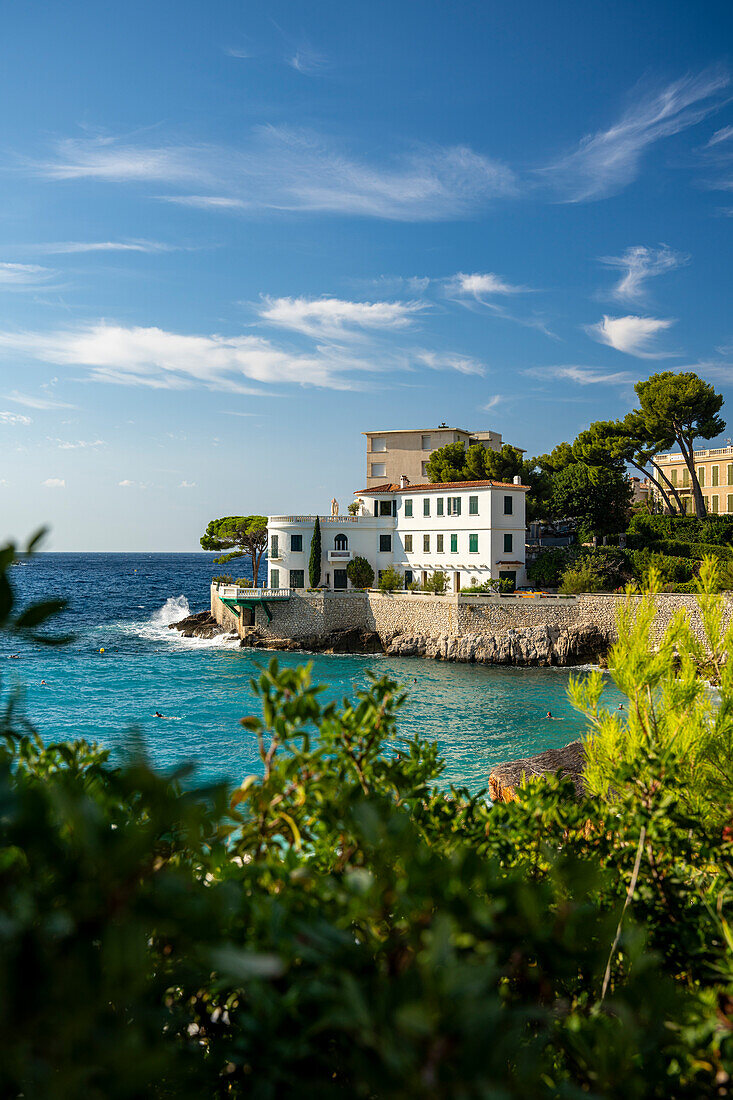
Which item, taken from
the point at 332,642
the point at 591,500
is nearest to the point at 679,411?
the point at 591,500

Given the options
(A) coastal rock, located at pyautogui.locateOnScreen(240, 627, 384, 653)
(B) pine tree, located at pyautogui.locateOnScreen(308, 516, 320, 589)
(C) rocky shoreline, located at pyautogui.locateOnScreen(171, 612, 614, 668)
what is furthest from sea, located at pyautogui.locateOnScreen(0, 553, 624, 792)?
(B) pine tree, located at pyautogui.locateOnScreen(308, 516, 320, 589)

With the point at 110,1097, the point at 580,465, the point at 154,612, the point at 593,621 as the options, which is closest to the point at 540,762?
the point at 110,1097

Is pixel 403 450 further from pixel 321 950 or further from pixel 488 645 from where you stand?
pixel 321 950

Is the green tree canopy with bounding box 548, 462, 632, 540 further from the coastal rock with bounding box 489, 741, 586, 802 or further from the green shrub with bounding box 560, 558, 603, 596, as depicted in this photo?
the coastal rock with bounding box 489, 741, 586, 802

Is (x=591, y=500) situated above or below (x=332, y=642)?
above

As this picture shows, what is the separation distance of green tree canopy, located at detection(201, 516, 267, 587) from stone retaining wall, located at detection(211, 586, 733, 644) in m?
9.14

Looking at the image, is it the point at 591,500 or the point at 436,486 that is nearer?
the point at 436,486

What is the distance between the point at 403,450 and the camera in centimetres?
5494

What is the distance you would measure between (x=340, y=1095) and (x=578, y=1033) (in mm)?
696

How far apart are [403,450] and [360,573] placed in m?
16.5

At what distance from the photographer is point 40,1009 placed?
106 centimetres

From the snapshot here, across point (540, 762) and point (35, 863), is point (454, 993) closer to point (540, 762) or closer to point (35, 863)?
point (35, 863)

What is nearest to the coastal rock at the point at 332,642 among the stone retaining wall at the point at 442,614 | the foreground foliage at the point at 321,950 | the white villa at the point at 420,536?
the stone retaining wall at the point at 442,614

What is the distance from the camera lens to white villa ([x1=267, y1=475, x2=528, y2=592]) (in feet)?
128
